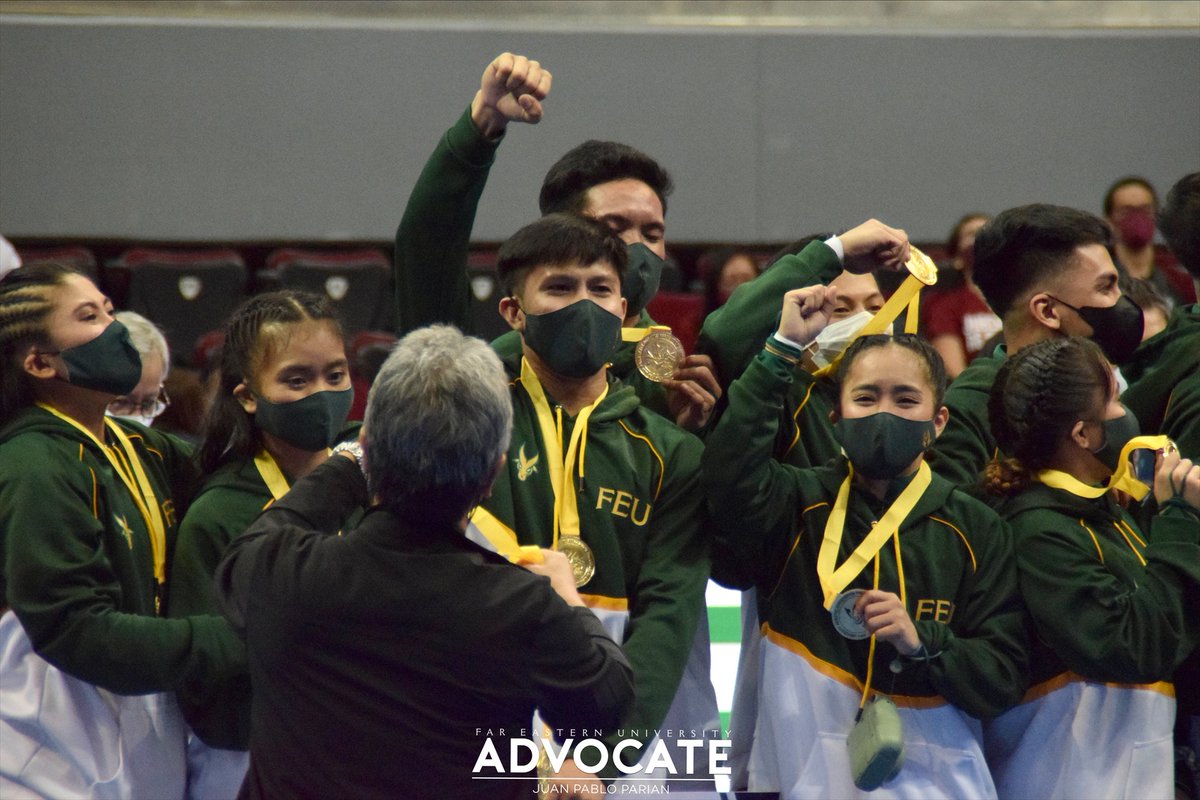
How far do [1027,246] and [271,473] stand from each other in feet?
6.66

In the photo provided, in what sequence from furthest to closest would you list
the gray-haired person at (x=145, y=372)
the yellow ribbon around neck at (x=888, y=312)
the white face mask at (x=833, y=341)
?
the gray-haired person at (x=145, y=372)
the white face mask at (x=833, y=341)
the yellow ribbon around neck at (x=888, y=312)

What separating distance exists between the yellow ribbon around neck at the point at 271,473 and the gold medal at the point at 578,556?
640 millimetres

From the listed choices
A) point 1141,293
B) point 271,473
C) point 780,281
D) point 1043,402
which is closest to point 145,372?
point 271,473

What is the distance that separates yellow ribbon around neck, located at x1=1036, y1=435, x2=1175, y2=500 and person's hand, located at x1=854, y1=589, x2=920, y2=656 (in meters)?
0.55

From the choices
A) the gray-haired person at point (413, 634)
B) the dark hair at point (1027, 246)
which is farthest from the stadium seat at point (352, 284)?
the gray-haired person at point (413, 634)

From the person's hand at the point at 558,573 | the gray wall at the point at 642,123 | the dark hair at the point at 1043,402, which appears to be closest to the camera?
the person's hand at the point at 558,573

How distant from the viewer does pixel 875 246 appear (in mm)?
3205

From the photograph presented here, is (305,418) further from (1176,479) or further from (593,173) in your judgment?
(1176,479)

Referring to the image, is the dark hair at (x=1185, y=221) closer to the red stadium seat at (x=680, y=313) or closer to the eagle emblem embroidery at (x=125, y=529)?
the eagle emblem embroidery at (x=125, y=529)

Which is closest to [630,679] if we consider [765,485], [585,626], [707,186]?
[585,626]

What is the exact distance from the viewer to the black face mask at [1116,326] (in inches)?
139

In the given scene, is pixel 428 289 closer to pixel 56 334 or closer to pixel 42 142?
pixel 56 334

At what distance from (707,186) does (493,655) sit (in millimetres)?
7105

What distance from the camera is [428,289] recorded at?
331 centimetres
